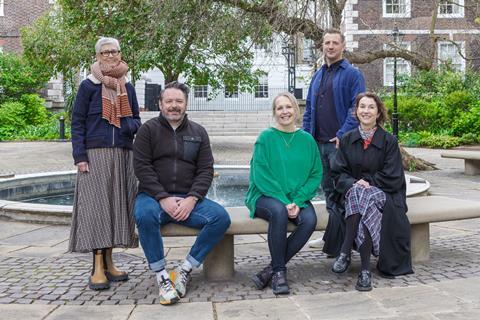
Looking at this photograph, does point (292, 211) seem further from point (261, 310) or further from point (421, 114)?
point (421, 114)

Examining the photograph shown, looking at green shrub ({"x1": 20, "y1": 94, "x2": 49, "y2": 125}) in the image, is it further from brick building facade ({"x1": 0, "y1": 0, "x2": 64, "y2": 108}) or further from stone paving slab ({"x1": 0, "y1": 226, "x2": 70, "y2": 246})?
stone paving slab ({"x1": 0, "y1": 226, "x2": 70, "y2": 246})

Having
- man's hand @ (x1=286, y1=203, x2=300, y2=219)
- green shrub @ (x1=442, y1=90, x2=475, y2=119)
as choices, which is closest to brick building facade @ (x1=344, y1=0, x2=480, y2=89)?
green shrub @ (x1=442, y1=90, x2=475, y2=119)

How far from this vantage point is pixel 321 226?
16.2 ft

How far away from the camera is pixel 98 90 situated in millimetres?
4699

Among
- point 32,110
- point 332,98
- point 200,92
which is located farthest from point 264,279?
point 200,92

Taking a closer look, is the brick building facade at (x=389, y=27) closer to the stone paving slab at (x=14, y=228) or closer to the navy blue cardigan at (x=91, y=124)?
the stone paving slab at (x=14, y=228)

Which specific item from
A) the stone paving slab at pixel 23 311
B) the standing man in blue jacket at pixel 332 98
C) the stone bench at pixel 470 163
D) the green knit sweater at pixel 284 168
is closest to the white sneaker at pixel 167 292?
the stone paving slab at pixel 23 311

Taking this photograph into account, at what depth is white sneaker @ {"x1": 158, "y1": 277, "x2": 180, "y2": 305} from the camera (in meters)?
4.18

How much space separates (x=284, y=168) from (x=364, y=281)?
108 cm

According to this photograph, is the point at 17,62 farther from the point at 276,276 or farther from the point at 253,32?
the point at 276,276

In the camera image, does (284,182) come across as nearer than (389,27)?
Yes

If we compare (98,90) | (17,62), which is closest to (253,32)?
(98,90)

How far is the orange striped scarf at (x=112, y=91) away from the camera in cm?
467

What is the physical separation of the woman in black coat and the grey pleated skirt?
1.72 m
